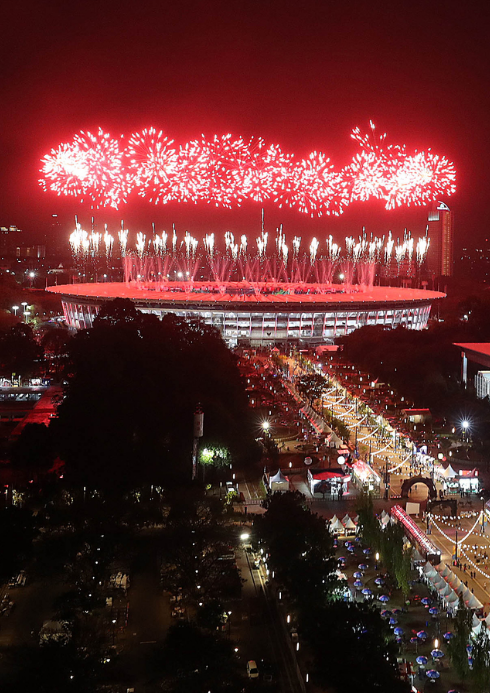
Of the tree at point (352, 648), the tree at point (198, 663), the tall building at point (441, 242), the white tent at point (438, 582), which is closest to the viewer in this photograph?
the tree at point (352, 648)

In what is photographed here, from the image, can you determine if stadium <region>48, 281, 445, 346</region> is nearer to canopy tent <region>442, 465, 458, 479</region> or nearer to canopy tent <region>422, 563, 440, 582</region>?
canopy tent <region>442, 465, 458, 479</region>

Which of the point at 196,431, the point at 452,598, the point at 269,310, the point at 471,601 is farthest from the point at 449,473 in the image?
the point at 269,310

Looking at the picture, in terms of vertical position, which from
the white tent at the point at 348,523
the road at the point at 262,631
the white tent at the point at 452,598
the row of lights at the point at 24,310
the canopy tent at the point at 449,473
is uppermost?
the row of lights at the point at 24,310

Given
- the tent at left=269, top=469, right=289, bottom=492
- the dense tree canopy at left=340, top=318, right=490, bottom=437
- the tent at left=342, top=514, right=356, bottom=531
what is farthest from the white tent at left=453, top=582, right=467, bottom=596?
the dense tree canopy at left=340, top=318, right=490, bottom=437

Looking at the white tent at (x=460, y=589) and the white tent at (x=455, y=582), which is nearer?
the white tent at (x=460, y=589)

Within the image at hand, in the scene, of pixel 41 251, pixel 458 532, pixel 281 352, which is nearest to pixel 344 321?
pixel 281 352

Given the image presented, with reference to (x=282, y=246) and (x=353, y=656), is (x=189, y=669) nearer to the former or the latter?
(x=353, y=656)

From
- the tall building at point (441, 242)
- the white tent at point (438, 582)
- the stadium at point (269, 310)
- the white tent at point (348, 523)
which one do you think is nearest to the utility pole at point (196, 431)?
the white tent at point (348, 523)

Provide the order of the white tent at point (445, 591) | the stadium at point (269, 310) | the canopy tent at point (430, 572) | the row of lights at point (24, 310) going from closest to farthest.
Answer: the white tent at point (445, 591), the canopy tent at point (430, 572), the stadium at point (269, 310), the row of lights at point (24, 310)

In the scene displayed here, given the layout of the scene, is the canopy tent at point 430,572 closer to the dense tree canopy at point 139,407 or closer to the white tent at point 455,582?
the white tent at point 455,582
